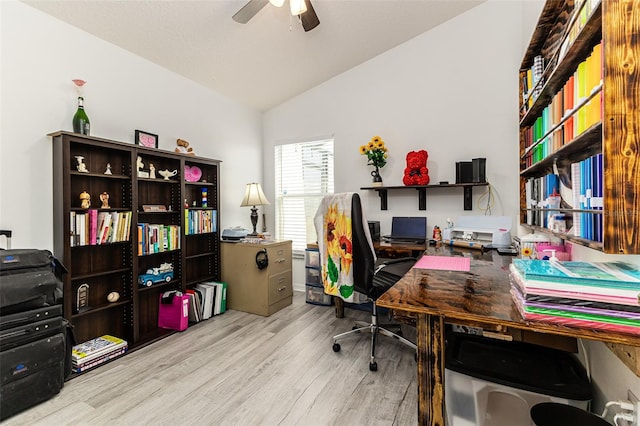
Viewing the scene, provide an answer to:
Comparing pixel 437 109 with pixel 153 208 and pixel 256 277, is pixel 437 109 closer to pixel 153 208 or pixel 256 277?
pixel 256 277

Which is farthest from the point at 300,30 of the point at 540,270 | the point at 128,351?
the point at 128,351

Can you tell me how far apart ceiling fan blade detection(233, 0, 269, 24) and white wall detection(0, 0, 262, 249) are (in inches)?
50.3

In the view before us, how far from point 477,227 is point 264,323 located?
224 cm

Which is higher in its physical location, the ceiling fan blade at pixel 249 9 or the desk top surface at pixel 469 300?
the ceiling fan blade at pixel 249 9

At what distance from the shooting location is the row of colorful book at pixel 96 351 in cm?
198

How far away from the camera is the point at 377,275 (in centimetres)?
223

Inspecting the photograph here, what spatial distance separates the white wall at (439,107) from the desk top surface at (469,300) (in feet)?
5.64

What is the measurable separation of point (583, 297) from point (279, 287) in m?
2.75

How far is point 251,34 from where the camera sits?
8.46ft

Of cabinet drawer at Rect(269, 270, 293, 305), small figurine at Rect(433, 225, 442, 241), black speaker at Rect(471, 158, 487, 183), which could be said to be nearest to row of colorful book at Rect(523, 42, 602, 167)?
black speaker at Rect(471, 158, 487, 183)

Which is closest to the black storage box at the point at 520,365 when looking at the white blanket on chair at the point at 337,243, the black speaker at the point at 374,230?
the white blanket on chair at the point at 337,243

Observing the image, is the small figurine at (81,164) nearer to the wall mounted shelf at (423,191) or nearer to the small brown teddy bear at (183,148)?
the small brown teddy bear at (183,148)

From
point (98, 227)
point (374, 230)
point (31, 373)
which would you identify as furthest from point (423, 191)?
point (31, 373)

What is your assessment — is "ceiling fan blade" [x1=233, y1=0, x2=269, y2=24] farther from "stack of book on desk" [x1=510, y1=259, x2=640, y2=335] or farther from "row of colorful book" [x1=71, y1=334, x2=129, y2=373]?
"row of colorful book" [x1=71, y1=334, x2=129, y2=373]
